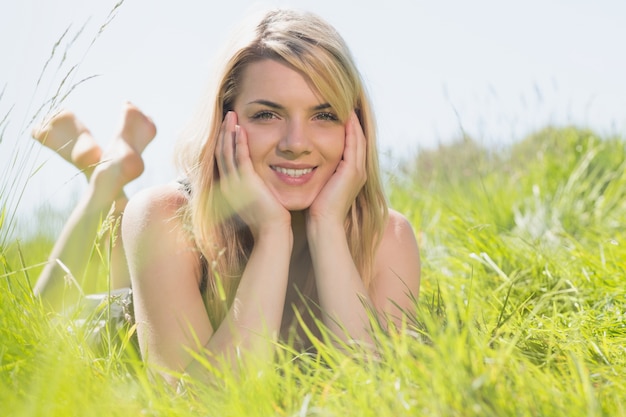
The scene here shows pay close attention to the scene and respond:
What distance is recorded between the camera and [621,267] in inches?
108

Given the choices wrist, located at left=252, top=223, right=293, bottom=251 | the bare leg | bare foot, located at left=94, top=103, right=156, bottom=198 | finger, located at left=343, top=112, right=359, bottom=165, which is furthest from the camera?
bare foot, located at left=94, top=103, right=156, bottom=198

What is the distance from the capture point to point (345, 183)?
268 cm

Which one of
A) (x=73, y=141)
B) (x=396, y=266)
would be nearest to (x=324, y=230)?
(x=396, y=266)

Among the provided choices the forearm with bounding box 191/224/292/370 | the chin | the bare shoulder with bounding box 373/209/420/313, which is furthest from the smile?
the bare shoulder with bounding box 373/209/420/313

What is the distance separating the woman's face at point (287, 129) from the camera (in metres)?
2.54

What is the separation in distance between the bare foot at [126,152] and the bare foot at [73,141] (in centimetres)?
8

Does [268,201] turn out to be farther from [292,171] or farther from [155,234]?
[155,234]

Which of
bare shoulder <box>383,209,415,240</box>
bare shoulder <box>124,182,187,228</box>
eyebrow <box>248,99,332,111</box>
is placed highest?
eyebrow <box>248,99,332,111</box>

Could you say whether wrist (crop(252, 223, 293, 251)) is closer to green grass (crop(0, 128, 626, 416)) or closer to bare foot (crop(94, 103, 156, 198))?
green grass (crop(0, 128, 626, 416))

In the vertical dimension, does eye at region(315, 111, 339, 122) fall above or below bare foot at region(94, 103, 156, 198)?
above

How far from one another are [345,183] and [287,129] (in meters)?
0.31

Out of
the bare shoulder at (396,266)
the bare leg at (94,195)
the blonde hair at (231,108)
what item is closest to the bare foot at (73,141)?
the bare leg at (94,195)

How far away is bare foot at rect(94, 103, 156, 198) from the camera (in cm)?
341

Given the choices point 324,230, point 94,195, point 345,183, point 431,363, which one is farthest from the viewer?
point 94,195
